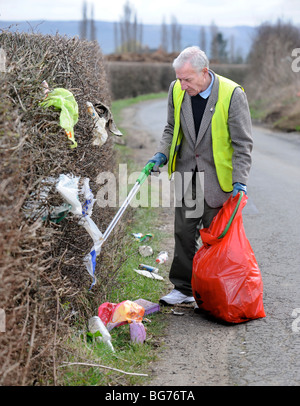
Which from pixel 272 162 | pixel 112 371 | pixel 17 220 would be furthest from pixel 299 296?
pixel 272 162

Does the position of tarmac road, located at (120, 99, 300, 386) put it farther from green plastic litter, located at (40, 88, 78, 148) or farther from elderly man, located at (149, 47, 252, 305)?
green plastic litter, located at (40, 88, 78, 148)

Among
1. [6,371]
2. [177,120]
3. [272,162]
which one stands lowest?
[272,162]

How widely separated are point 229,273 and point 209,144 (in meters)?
1.02

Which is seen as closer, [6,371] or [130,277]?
[6,371]

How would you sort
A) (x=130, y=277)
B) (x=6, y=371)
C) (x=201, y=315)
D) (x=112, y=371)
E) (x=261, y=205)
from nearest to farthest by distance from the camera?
(x=6, y=371) → (x=112, y=371) → (x=201, y=315) → (x=130, y=277) → (x=261, y=205)

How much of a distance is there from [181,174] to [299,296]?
1.41m

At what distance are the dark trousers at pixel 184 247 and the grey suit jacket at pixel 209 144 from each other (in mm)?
224

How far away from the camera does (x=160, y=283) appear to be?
18.2ft

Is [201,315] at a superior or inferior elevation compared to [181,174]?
inferior

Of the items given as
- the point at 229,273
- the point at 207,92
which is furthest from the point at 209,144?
the point at 229,273

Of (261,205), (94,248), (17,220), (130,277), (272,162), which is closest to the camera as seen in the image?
(17,220)

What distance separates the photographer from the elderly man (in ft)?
15.1

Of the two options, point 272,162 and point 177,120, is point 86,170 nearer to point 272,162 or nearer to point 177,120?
point 177,120

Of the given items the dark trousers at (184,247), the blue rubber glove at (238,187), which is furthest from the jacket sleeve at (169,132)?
the blue rubber glove at (238,187)
